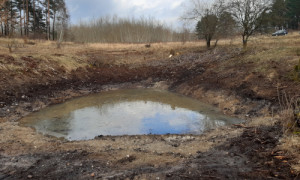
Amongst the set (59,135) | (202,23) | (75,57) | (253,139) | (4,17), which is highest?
(202,23)

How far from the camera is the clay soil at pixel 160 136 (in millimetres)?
4852

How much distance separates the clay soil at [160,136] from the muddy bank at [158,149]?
2cm

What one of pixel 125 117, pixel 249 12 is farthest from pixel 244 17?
pixel 125 117

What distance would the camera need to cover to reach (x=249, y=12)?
56.9 feet

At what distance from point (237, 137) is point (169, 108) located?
529cm

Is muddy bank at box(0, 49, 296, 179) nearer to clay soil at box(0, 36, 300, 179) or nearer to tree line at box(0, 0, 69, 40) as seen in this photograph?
clay soil at box(0, 36, 300, 179)

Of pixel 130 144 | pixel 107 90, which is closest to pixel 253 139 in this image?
pixel 130 144

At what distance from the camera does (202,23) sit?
72.9 feet

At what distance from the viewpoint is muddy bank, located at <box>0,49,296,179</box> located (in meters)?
4.68

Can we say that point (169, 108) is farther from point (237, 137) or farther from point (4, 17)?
point (4, 17)

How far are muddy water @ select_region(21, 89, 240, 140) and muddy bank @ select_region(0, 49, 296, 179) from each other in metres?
0.66

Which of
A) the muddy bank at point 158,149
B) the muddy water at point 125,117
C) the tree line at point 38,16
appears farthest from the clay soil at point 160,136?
the tree line at point 38,16

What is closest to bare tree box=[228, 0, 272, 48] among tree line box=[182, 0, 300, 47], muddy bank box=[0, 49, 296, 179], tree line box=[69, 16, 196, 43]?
tree line box=[182, 0, 300, 47]

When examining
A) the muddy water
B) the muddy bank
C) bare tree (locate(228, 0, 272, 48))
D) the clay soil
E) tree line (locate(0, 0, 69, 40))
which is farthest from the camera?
tree line (locate(0, 0, 69, 40))
